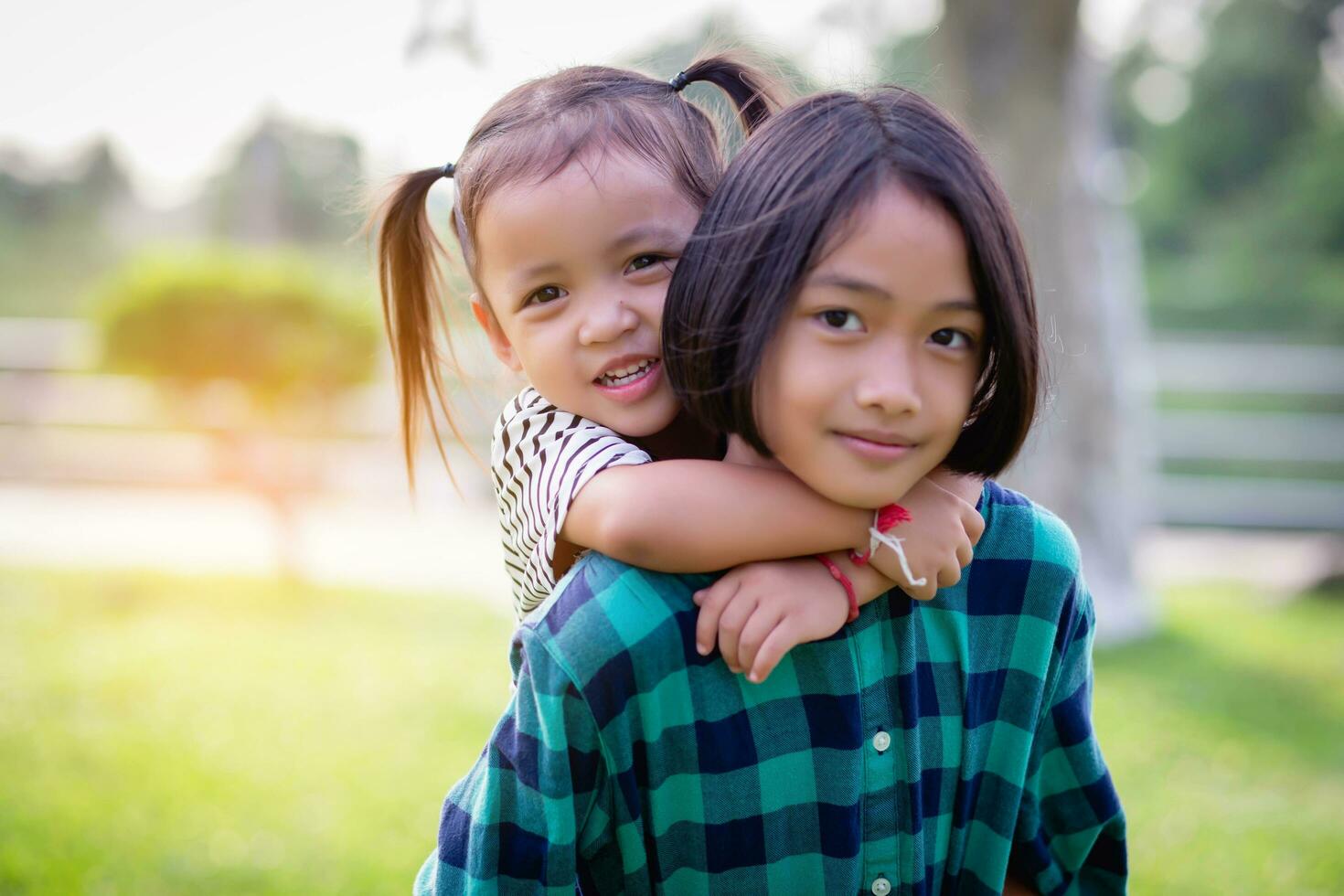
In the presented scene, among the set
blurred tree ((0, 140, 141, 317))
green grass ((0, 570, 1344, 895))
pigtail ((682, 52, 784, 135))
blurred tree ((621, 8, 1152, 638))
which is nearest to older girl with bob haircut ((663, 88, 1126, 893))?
pigtail ((682, 52, 784, 135))

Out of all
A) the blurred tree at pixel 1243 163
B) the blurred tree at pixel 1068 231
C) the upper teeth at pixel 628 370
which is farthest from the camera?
the blurred tree at pixel 1243 163

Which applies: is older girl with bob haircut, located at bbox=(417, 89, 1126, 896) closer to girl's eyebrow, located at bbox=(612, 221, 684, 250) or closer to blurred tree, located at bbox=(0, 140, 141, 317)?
girl's eyebrow, located at bbox=(612, 221, 684, 250)

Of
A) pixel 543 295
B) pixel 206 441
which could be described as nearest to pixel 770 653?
pixel 543 295

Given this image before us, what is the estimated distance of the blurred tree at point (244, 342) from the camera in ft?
22.9

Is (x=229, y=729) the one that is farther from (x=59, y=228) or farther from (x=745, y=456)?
(x=59, y=228)

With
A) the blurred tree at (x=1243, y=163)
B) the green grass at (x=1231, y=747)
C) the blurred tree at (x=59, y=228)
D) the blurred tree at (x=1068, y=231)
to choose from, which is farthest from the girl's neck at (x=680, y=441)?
the blurred tree at (x=1243, y=163)

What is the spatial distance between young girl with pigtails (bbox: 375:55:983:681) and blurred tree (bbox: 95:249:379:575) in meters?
5.52

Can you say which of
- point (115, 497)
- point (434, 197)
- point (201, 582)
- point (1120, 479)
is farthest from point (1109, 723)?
point (115, 497)

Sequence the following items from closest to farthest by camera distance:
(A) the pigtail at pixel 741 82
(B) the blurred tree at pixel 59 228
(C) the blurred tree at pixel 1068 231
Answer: (A) the pigtail at pixel 741 82, (C) the blurred tree at pixel 1068 231, (B) the blurred tree at pixel 59 228

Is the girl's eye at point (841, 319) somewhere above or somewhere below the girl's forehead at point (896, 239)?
below

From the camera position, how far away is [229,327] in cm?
693

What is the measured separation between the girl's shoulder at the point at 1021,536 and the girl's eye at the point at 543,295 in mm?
572

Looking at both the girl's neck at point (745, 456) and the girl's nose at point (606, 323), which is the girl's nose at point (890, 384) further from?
the girl's nose at point (606, 323)

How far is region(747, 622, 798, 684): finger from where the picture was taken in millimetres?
1197
